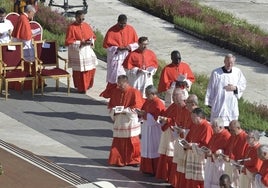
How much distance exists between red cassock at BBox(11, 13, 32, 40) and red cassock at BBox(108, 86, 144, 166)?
4.77 m

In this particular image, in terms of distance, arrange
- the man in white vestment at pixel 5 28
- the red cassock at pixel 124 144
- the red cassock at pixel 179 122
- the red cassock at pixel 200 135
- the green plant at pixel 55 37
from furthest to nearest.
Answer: the green plant at pixel 55 37, the man in white vestment at pixel 5 28, the red cassock at pixel 124 144, the red cassock at pixel 179 122, the red cassock at pixel 200 135

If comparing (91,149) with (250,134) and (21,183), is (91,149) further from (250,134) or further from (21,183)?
(21,183)

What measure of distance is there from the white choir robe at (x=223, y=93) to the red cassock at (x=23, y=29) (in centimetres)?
520

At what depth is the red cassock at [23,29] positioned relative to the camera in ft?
76.0

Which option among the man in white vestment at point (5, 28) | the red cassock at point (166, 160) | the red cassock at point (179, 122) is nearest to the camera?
the red cassock at point (179, 122)

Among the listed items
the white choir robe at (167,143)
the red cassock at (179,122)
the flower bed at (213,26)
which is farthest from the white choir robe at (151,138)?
the flower bed at (213,26)

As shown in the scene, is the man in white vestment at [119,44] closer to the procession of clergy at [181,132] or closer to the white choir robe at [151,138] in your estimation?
the procession of clergy at [181,132]

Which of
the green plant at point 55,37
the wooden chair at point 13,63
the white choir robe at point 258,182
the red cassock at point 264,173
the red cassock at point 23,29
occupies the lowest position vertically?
the green plant at point 55,37

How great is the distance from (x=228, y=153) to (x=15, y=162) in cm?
359

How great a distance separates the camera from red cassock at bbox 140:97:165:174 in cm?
1825

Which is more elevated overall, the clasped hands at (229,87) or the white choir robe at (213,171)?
the clasped hands at (229,87)

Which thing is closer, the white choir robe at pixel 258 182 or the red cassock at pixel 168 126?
the white choir robe at pixel 258 182

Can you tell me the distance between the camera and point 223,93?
19.6 meters

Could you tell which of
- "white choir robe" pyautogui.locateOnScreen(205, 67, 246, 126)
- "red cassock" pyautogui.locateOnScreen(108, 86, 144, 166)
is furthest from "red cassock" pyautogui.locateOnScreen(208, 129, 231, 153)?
"white choir robe" pyautogui.locateOnScreen(205, 67, 246, 126)
